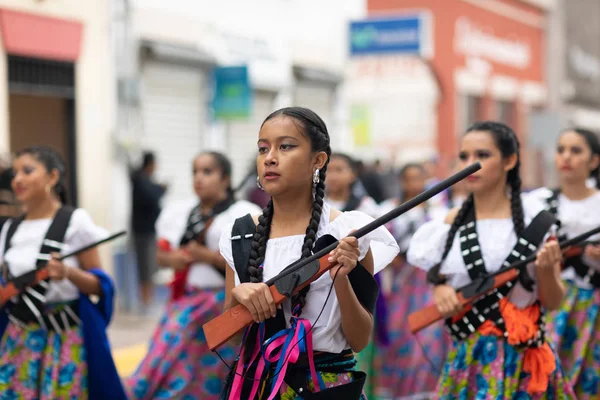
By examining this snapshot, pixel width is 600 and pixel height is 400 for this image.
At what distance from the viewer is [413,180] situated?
9633 millimetres

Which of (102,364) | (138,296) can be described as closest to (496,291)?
(102,364)

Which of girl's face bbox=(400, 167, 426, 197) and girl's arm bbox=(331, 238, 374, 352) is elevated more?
girl's face bbox=(400, 167, 426, 197)

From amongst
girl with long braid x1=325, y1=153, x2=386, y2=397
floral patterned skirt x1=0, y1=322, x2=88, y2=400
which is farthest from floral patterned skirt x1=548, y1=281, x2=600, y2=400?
floral patterned skirt x1=0, y1=322, x2=88, y2=400

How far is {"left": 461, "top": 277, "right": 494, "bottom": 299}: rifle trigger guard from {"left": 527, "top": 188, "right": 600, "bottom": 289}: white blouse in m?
1.68

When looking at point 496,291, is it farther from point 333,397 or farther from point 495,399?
point 333,397

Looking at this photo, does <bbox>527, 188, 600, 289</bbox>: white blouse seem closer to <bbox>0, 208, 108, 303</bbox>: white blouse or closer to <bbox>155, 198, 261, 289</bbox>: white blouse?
<bbox>155, 198, 261, 289</bbox>: white blouse

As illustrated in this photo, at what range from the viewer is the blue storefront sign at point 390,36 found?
54.3 ft

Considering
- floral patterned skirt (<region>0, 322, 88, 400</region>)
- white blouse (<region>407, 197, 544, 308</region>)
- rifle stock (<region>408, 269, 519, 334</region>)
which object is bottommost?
floral patterned skirt (<region>0, 322, 88, 400</region>)

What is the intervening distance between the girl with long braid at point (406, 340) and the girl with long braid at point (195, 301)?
2120 millimetres

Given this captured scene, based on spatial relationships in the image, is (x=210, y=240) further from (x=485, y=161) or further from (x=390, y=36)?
(x=390, y=36)

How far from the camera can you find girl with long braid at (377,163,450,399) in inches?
330

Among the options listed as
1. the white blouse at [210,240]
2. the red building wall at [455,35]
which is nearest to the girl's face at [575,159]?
the white blouse at [210,240]

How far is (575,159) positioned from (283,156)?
327cm

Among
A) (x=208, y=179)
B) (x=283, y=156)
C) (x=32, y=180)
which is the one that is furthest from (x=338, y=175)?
(x=283, y=156)
